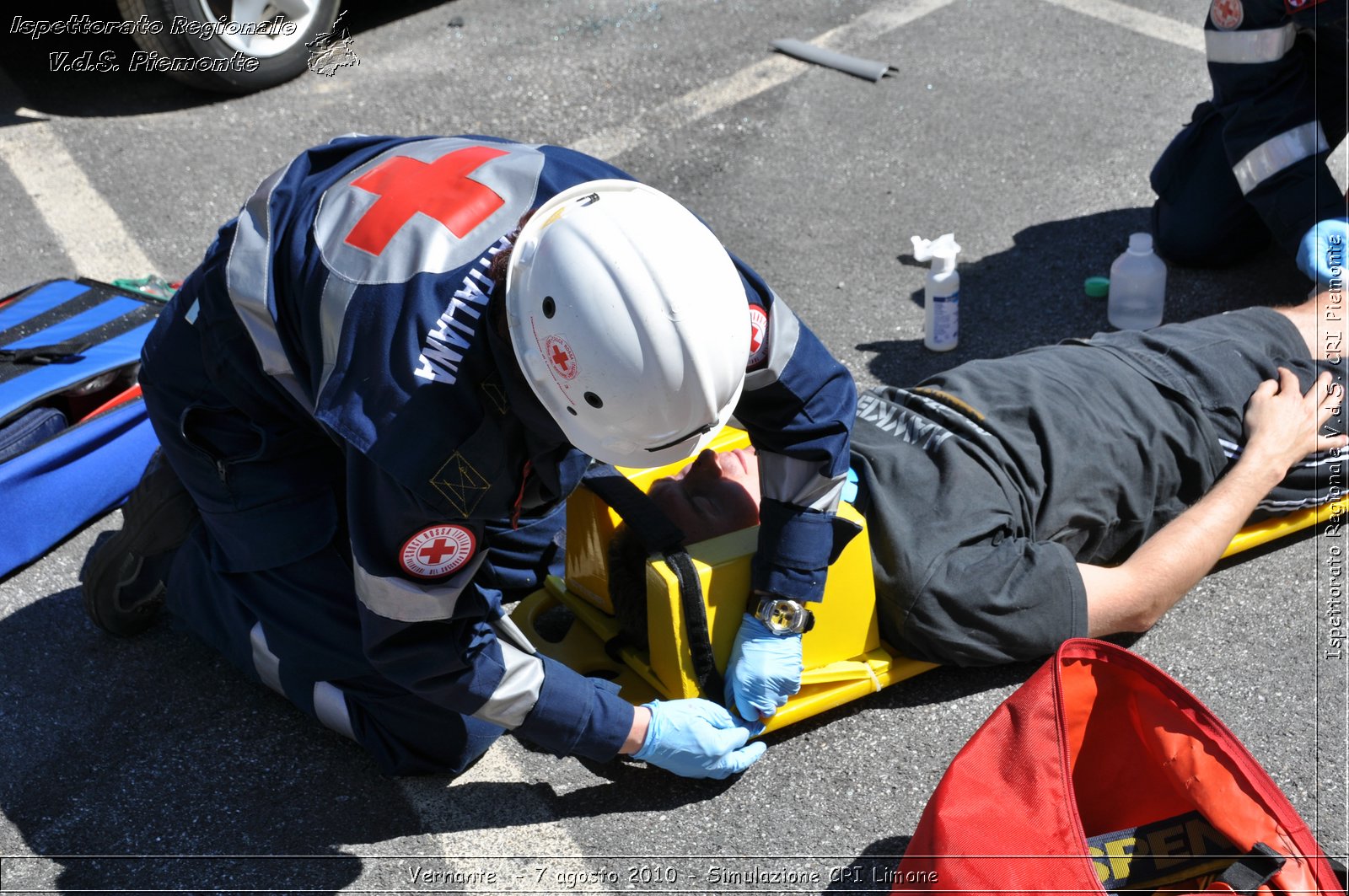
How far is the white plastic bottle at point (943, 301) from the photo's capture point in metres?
3.62

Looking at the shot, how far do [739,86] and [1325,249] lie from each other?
253cm

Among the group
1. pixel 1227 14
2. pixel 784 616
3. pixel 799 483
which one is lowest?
pixel 784 616

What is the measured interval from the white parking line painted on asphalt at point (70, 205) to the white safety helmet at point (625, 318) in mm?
2954

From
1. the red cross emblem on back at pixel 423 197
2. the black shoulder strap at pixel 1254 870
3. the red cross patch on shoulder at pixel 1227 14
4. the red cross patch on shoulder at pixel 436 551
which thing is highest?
the red cross emblem on back at pixel 423 197

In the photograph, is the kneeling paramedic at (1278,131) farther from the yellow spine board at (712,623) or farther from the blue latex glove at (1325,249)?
the yellow spine board at (712,623)

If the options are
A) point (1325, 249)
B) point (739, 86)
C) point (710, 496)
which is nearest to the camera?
point (710, 496)

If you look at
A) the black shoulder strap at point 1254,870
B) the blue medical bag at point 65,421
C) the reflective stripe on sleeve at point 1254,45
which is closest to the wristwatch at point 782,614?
the black shoulder strap at point 1254,870

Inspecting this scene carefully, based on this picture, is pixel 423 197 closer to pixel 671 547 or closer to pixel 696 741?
pixel 671 547

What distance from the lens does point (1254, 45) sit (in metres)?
3.67

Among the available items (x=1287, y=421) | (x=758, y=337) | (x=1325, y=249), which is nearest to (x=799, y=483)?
(x=758, y=337)

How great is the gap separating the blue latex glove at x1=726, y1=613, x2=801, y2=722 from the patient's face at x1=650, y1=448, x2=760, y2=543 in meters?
0.23

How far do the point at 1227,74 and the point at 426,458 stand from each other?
311 centimetres

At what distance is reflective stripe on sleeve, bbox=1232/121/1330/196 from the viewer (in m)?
3.64

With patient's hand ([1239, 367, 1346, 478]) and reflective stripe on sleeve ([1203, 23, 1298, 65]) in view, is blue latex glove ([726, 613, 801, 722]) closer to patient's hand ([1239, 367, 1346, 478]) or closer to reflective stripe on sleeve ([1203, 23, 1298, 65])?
patient's hand ([1239, 367, 1346, 478])
